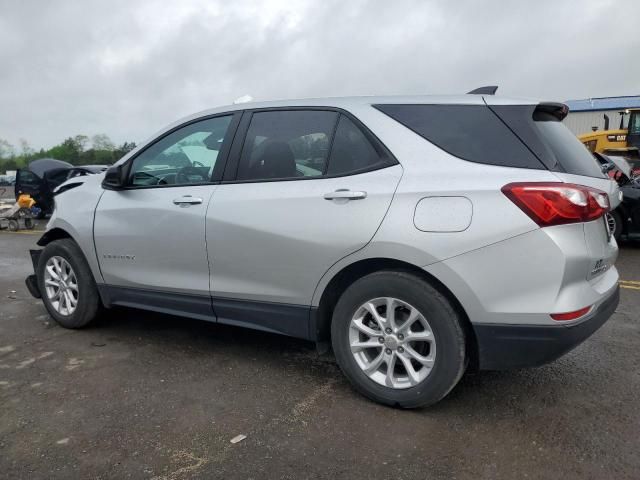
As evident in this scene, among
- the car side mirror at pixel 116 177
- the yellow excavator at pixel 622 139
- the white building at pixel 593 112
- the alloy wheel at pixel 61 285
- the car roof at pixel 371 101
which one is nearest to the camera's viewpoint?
the car roof at pixel 371 101

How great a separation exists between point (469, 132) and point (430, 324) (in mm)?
1046

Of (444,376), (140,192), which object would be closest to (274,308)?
(444,376)

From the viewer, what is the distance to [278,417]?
2.99m

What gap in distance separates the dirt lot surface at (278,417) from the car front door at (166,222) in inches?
18.7

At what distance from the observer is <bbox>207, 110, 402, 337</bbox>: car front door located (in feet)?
10.00

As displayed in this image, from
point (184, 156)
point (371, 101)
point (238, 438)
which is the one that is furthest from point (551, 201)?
point (184, 156)

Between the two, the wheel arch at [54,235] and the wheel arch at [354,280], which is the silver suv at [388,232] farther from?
the wheel arch at [54,235]

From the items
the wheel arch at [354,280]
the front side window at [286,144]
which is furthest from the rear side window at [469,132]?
the wheel arch at [354,280]

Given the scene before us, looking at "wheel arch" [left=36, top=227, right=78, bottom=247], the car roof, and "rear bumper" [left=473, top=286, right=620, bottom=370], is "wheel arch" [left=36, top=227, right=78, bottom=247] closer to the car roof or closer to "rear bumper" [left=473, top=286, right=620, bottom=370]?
the car roof

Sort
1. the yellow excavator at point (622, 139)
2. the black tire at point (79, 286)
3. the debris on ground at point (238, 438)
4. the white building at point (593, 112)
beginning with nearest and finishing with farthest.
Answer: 1. the debris on ground at point (238, 438)
2. the black tire at point (79, 286)
3. the yellow excavator at point (622, 139)
4. the white building at point (593, 112)

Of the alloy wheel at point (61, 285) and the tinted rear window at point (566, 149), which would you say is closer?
the tinted rear window at point (566, 149)

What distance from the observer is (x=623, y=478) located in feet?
7.82

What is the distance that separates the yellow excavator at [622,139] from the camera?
1521 centimetres

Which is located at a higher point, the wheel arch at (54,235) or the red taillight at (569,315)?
the wheel arch at (54,235)
